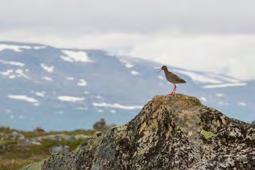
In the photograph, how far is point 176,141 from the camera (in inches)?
581

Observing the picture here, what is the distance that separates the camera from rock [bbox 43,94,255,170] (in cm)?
1423

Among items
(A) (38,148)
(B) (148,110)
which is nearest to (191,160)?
(B) (148,110)

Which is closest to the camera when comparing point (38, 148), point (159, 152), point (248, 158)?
point (248, 158)

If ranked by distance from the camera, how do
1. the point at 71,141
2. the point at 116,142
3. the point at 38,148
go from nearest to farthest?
the point at 116,142
the point at 38,148
the point at 71,141

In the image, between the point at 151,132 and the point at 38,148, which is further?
the point at 38,148

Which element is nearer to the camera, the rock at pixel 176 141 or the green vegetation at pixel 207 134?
the rock at pixel 176 141

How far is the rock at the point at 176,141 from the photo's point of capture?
46.7 feet

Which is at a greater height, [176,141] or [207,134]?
[207,134]

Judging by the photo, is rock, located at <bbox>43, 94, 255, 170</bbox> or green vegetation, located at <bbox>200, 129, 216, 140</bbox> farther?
green vegetation, located at <bbox>200, 129, 216, 140</bbox>

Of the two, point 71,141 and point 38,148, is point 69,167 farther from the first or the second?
point 71,141

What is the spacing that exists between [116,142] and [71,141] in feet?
147

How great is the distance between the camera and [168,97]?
634 inches

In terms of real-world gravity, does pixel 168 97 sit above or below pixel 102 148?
above

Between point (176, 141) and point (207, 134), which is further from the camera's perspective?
point (207, 134)
